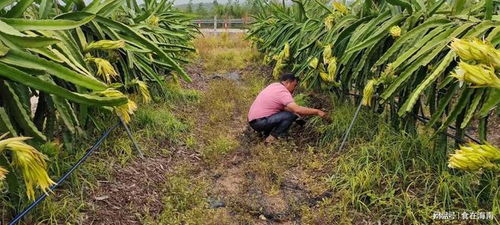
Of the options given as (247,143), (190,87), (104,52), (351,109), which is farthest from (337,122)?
(190,87)

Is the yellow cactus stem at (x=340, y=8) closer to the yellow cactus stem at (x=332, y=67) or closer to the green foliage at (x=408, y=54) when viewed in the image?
the green foliage at (x=408, y=54)

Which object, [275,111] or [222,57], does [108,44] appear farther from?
[222,57]

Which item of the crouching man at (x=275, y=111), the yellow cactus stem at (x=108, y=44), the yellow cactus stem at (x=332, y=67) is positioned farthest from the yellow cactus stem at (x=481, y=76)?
the crouching man at (x=275, y=111)

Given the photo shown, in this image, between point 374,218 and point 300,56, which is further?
point 300,56

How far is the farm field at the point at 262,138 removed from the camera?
183 cm

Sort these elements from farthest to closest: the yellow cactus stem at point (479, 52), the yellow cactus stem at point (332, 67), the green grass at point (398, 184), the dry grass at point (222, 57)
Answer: the dry grass at point (222, 57)
the yellow cactus stem at point (332, 67)
the green grass at point (398, 184)
the yellow cactus stem at point (479, 52)

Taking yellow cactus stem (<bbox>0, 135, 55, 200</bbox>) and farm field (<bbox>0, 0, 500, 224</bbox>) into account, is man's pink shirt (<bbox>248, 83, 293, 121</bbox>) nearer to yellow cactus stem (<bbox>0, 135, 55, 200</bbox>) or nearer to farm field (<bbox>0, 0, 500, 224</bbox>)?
farm field (<bbox>0, 0, 500, 224</bbox>)

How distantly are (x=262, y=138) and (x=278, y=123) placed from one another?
242 mm

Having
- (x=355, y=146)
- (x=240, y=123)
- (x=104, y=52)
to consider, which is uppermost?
(x=104, y=52)

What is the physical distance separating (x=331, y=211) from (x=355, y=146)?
0.72m

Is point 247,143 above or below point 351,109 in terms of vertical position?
below

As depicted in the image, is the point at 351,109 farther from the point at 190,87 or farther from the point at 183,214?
the point at 190,87

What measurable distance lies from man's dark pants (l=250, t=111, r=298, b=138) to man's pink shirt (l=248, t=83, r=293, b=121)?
0.22 ft

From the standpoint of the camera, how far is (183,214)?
2.53 m
